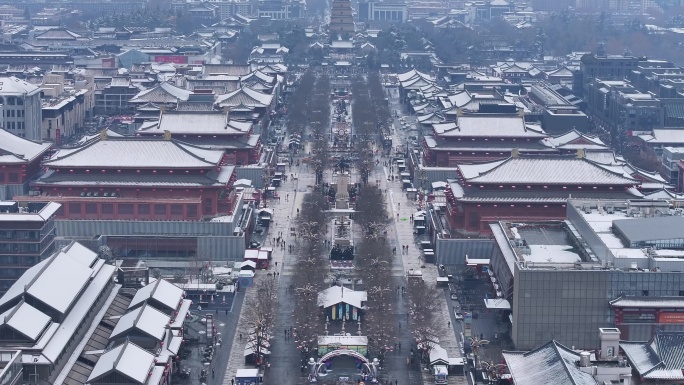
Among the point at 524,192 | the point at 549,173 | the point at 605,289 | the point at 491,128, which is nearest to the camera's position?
the point at 605,289

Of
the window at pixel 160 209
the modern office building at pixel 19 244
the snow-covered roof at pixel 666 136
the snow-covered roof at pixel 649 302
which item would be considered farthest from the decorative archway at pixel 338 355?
the snow-covered roof at pixel 666 136

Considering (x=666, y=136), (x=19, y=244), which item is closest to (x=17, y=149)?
(x=19, y=244)

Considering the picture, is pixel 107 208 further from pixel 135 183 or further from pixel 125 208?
pixel 135 183

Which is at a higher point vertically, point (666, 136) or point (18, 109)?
point (18, 109)

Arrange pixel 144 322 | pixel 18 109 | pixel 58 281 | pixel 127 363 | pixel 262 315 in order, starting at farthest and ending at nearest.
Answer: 1. pixel 18 109
2. pixel 262 315
3. pixel 144 322
4. pixel 58 281
5. pixel 127 363

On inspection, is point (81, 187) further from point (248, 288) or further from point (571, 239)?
point (571, 239)

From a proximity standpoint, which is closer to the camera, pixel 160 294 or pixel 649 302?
pixel 649 302

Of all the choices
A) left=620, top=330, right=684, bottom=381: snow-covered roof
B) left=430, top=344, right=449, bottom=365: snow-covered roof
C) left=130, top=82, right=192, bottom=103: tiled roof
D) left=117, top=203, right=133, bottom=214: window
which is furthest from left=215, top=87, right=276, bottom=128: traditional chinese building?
left=620, top=330, right=684, bottom=381: snow-covered roof

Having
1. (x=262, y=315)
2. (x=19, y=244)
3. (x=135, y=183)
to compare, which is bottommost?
(x=262, y=315)

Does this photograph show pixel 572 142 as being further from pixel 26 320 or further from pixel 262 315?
pixel 26 320
